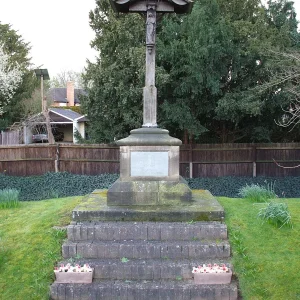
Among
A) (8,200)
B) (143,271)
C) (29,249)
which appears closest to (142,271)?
(143,271)

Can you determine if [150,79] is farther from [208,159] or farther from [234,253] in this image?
[208,159]

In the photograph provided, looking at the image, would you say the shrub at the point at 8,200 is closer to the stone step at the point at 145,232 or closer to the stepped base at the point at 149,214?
the stepped base at the point at 149,214

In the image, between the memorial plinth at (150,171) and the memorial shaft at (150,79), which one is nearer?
the memorial plinth at (150,171)

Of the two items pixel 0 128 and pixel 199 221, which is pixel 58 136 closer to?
pixel 0 128

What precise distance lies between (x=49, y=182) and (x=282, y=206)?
1231 centimetres

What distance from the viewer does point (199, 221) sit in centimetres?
597

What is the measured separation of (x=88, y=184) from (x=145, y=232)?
34.4ft

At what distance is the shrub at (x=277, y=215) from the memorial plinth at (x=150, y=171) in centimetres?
138

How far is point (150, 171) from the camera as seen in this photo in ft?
21.9

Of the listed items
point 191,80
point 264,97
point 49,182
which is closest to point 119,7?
point 191,80

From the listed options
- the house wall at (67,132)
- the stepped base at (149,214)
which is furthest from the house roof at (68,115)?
the stepped base at (149,214)

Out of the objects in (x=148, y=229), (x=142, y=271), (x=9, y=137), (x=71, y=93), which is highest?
(x=71, y=93)

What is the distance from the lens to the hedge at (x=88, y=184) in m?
14.9

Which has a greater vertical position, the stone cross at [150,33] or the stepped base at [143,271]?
the stone cross at [150,33]
